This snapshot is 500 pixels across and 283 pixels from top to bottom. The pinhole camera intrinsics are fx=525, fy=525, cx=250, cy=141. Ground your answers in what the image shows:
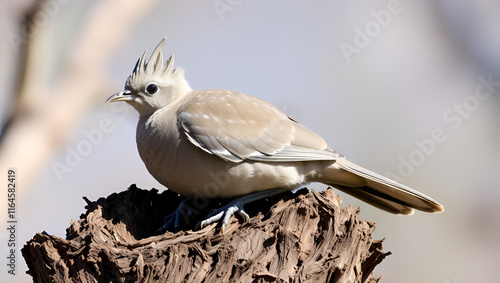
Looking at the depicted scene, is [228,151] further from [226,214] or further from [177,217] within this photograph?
[177,217]

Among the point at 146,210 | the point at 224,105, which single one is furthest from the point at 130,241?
the point at 224,105

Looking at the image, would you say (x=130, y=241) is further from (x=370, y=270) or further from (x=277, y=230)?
(x=370, y=270)

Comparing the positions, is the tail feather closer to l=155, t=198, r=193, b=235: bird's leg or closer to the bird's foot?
the bird's foot

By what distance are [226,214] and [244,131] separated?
689 mm

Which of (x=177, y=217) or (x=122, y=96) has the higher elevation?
(x=122, y=96)

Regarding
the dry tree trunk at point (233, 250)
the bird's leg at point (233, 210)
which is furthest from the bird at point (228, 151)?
the dry tree trunk at point (233, 250)

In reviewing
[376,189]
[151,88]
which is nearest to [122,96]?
[151,88]

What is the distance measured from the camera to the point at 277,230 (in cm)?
344

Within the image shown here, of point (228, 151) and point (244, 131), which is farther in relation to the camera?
point (244, 131)

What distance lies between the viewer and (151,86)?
14.1 feet

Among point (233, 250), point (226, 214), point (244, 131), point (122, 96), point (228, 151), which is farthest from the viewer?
point (122, 96)

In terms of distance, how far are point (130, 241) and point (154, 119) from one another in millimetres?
986

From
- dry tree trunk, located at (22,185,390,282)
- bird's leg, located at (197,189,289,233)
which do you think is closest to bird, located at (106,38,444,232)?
bird's leg, located at (197,189,289,233)

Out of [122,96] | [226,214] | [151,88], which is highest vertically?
[151,88]
